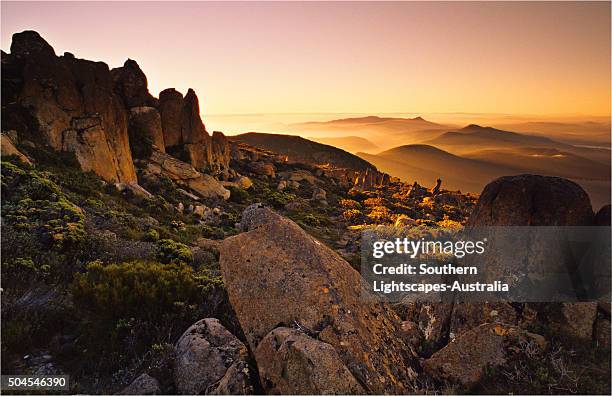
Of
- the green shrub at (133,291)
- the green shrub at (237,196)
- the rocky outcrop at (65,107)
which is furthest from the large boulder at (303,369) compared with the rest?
the green shrub at (237,196)

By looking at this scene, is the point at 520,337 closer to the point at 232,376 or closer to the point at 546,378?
the point at 546,378

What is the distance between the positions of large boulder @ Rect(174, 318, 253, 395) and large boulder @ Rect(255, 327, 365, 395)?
0.41 meters

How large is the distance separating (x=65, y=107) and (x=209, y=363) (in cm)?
3050

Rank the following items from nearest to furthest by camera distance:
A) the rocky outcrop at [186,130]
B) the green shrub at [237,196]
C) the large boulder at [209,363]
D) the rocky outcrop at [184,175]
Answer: the large boulder at [209,363] < the rocky outcrop at [184,175] < the green shrub at [237,196] < the rocky outcrop at [186,130]

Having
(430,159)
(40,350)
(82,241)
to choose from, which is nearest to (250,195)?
(82,241)

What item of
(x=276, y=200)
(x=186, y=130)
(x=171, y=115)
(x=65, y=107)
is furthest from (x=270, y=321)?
(x=186, y=130)

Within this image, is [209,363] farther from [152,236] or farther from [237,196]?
[237,196]

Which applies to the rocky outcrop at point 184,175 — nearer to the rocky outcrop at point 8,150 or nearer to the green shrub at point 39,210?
the rocky outcrop at point 8,150

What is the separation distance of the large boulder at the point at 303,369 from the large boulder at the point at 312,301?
0.42 metres

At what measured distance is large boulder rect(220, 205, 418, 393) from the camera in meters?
5.88

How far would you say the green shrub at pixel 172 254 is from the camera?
13.8 m

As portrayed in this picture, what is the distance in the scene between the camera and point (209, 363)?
631cm

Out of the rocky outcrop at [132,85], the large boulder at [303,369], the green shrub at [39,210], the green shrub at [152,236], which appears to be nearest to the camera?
the large boulder at [303,369]

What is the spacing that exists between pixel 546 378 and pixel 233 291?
5.45 meters
